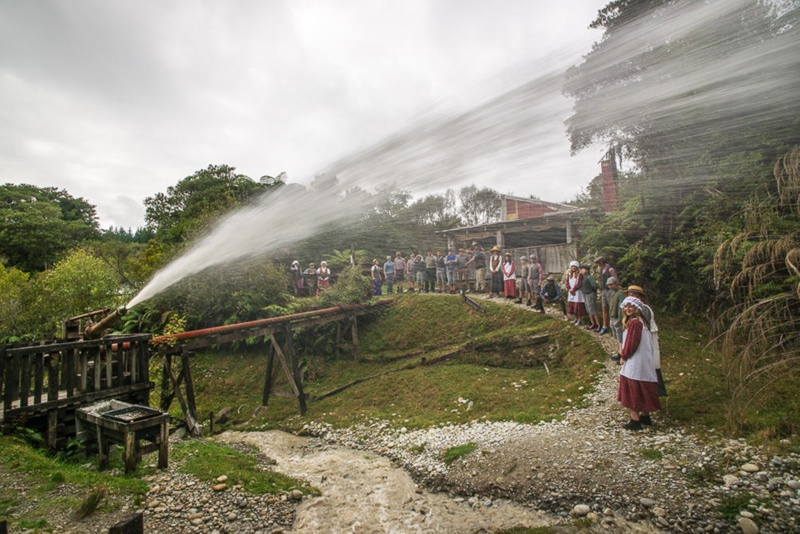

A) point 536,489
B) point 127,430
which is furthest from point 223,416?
point 536,489

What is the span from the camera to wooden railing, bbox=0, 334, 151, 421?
6039 mm

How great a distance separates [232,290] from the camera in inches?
640

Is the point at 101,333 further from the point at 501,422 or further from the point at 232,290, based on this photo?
the point at 232,290

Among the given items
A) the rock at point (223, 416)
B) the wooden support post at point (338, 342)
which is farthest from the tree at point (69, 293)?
the wooden support post at point (338, 342)

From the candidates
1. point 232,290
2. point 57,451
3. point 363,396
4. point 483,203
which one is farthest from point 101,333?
point 483,203

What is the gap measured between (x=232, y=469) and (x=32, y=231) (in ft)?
154

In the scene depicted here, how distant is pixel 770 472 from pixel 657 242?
6.90 meters

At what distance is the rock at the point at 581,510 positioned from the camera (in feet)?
14.4

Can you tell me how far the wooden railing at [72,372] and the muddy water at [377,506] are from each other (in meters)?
3.47

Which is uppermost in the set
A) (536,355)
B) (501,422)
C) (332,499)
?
(536,355)

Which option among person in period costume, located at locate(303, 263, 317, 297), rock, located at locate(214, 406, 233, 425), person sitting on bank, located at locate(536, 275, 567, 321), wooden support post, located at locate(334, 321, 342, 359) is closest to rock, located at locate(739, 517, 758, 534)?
person sitting on bank, located at locate(536, 275, 567, 321)

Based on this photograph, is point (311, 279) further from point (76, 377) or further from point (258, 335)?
point (76, 377)

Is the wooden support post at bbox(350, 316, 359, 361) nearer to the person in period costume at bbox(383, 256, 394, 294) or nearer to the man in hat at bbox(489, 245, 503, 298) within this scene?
the person in period costume at bbox(383, 256, 394, 294)

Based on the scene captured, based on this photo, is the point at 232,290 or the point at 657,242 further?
the point at 232,290
